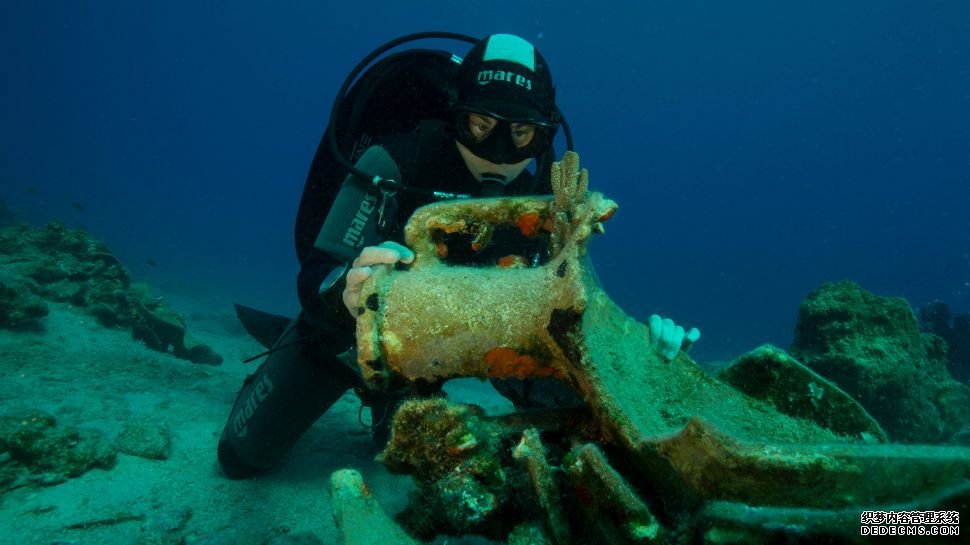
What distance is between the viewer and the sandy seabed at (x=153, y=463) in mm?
3086

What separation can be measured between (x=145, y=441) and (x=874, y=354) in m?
8.23

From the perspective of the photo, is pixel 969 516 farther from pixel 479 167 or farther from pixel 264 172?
pixel 264 172

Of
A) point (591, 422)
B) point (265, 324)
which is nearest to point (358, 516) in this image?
point (591, 422)

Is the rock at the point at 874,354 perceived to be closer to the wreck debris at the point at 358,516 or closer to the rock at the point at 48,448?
the wreck debris at the point at 358,516

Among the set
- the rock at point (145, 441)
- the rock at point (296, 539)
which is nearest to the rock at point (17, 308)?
the rock at point (145, 441)

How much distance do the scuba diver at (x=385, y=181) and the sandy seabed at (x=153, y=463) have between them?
0.42m

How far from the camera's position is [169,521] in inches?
124

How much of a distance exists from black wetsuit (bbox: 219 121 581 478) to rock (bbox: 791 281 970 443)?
4.70 meters

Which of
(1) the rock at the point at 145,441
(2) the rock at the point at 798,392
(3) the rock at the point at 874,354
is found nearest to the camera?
(2) the rock at the point at 798,392

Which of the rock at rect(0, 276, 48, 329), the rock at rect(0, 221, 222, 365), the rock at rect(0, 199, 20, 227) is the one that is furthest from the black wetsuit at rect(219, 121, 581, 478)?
the rock at rect(0, 199, 20, 227)

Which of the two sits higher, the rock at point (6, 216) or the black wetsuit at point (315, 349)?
the rock at point (6, 216)

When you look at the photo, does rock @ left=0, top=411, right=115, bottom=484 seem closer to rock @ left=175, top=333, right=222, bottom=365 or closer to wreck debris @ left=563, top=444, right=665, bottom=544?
wreck debris @ left=563, top=444, right=665, bottom=544

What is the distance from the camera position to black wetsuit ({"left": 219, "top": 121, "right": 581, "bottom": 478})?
12.1ft

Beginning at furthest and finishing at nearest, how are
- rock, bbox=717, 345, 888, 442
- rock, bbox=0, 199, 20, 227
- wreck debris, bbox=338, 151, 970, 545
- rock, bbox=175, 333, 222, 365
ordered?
rock, bbox=0, 199, 20, 227 → rock, bbox=175, 333, 222, 365 → rock, bbox=717, 345, 888, 442 → wreck debris, bbox=338, 151, 970, 545
